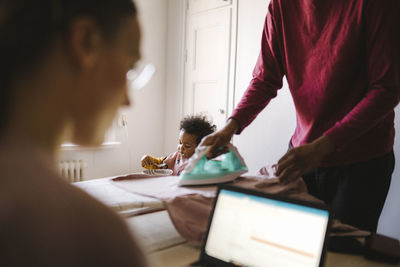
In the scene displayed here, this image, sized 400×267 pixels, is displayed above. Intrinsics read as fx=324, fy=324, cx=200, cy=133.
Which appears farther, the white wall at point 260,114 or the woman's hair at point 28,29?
the white wall at point 260,114

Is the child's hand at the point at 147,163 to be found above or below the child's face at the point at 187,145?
below

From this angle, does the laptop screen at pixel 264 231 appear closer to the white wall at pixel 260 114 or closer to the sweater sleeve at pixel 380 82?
the sweater sleeve at pixel 380 82

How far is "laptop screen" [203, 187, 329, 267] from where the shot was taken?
0.66m

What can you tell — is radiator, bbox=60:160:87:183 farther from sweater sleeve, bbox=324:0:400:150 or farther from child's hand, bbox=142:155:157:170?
sweater sleeve, bbox=324:0:400:150

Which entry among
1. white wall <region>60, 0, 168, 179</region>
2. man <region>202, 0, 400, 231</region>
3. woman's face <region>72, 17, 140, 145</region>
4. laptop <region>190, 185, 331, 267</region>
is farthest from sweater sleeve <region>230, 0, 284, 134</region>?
white wall <region>60, 0, 168, 179</region>

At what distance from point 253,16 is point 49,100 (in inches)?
104

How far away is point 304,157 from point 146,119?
280cm

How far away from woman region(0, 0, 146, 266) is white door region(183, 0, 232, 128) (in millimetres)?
2641

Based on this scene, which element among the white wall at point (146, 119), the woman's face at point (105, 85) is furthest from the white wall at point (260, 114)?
the woman's face at point (105, 85)

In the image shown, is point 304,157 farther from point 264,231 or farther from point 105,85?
point 105,85

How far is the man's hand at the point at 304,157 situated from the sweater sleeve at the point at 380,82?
3 cm

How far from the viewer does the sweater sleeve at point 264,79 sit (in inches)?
47.0

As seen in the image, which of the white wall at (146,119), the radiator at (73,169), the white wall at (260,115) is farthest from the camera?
the white wall at (146,119)

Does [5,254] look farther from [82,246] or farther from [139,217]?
[139,217]
